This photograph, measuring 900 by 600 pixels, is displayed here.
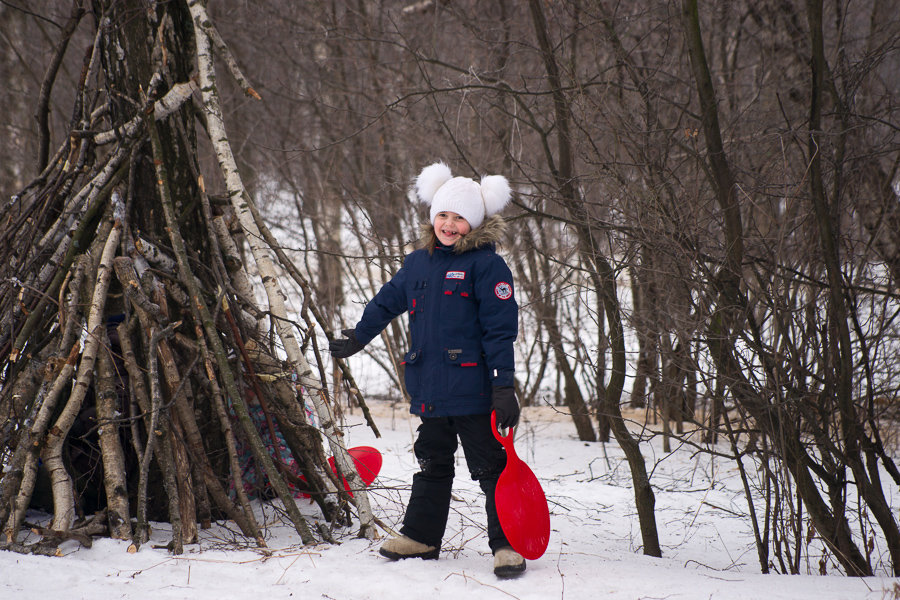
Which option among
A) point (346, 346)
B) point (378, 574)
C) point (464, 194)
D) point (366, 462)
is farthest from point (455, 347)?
point (366, 462)

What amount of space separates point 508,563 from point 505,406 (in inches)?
24.0

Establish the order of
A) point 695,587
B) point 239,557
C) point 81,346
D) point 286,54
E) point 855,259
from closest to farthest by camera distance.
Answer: point 695,587
point 239,557
point 81,346
point 855,259
point 286,54

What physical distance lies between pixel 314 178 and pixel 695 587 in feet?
21.5

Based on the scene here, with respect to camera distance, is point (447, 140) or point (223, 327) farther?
point (447, 140)

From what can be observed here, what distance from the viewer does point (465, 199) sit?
3025 millimetres

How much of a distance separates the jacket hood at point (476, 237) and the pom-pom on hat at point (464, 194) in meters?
0.05

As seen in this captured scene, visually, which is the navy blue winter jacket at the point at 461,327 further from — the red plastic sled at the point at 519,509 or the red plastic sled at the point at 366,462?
the red plastic sled at the point at 366,462

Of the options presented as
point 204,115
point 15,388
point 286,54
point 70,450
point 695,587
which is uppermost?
point 286,54

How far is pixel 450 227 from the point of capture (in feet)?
9.95

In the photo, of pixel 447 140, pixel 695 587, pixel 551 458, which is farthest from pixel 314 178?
pixel 695 587

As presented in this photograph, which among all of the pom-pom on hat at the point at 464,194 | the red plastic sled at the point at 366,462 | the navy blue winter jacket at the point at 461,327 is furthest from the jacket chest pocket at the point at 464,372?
the red plastic sled at the point at 366,462

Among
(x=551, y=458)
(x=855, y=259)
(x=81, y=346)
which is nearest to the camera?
(x=81, y=346)

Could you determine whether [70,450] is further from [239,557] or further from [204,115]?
[204,115]

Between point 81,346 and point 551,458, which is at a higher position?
point 81,346
